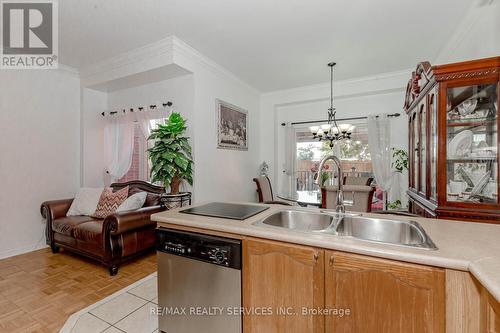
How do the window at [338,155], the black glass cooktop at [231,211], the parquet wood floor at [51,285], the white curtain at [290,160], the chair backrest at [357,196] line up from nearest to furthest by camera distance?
the black glass cooktop at [231,211] → the parquet wood floor at [51,285] → the chair backrest at [357,196] → the window at [338,155] → the white curtain at [290,160]

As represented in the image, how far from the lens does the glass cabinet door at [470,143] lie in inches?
66.7

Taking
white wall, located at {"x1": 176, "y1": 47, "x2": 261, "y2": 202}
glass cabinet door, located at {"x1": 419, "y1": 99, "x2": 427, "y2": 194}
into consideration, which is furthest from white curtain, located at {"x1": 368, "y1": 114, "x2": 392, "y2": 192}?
white wall, located at {"x1": 176, "y1": 47, "x2": 261, "y2": 202}

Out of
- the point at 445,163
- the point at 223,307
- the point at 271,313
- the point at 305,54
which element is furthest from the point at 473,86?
the point at 223,307

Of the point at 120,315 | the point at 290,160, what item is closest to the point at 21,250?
the point at 120,315

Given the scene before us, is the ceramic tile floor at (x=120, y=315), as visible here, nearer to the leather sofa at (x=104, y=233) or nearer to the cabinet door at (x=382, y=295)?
the leather sofa at (x=104, y=233)

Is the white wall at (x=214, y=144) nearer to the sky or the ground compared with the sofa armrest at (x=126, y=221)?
nearer to the sky

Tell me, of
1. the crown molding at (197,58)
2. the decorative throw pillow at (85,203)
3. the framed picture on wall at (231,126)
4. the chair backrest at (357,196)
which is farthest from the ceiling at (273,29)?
the decorative throw pillow at (85,203)

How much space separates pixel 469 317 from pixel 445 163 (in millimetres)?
1390

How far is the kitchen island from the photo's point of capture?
0.79m

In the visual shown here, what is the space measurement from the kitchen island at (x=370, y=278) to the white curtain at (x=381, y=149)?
2.78 m

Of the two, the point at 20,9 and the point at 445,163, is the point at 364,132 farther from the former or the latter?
the point at 20,9

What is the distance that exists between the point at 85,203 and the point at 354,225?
346cm

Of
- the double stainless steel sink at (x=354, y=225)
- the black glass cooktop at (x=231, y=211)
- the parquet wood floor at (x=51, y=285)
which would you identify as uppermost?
the black glass cooktop at (x=231, y=211)

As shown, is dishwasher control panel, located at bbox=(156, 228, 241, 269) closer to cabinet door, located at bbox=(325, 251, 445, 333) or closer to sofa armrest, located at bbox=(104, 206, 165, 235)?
cabinet door, located at bbox=(325, 251, 445, 333)
